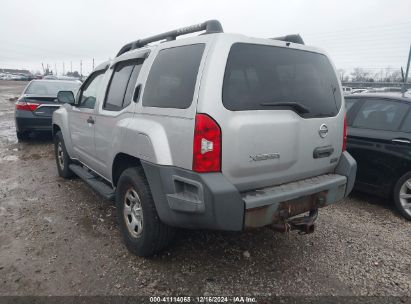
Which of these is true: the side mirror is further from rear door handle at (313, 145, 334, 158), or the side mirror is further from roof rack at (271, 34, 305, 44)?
rear door handle at (313, 145, 334, 158)

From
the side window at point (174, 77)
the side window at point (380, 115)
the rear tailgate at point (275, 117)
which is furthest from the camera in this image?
the side window at point (380, 115)

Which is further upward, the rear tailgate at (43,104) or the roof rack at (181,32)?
the roof rack at (181,32)

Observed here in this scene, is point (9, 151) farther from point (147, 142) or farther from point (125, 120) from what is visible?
point (147, 142)

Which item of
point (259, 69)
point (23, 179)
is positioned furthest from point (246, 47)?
point (23, 179)

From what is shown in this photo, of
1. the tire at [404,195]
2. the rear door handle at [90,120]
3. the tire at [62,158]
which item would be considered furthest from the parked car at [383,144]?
the tire at [62,158]

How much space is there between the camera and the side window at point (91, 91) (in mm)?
4230

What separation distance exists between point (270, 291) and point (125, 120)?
2025mm

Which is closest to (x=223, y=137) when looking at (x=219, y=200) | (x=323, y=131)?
(x=219, y=200)

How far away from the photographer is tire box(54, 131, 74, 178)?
17.8 ft

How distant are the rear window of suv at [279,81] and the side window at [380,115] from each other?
5.49ft

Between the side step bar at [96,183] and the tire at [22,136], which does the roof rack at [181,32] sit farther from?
the tire at [22,136]

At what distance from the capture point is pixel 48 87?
9.05m

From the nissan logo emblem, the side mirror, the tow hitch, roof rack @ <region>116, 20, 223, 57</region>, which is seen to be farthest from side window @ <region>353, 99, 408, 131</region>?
the side mirror

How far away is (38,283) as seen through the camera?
283 cm
